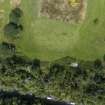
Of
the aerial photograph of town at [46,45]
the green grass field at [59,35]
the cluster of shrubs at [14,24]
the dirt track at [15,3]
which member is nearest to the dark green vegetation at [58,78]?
the aerial photograph of town at [46,45]

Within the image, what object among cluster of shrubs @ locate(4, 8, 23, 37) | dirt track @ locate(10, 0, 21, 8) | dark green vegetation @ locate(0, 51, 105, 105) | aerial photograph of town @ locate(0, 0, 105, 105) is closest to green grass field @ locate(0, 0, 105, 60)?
aerial photograph of town @ locate(0, 0, 105, 105)

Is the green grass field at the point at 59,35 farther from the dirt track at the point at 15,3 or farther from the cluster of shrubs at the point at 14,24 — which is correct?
the cluster of shrubs at the point at 14,24

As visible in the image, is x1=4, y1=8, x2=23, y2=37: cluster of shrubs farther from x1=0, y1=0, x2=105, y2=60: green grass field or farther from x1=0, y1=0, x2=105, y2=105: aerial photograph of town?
x1=0, y1=0, x2=105, y2=60: green grass field

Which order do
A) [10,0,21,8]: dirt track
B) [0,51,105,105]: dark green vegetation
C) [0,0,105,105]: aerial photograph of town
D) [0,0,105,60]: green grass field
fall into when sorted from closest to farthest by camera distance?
[0,51,105,105]: dark green vegetation, [0,0,105,105]: aerial photograph of town, [0,0,105,60]: green grass field, [10,0,21,8]: dirt track

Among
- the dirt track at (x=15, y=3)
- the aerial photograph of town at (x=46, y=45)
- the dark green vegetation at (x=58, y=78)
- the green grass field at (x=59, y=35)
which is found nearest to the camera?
the dark green vegetation at (x=58, y=78)

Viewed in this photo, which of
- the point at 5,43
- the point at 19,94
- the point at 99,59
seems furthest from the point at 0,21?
the point at 99,59

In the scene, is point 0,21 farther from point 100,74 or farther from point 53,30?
point 100,74

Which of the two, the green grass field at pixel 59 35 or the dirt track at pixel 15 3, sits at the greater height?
the dirt track at pixel 15 3

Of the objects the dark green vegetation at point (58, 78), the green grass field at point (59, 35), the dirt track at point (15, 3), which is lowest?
the dark green vegetation at point (58, 78)

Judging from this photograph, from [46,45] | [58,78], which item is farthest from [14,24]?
[58,78]
